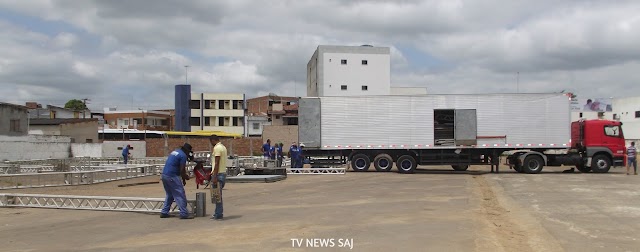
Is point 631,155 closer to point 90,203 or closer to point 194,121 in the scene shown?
point 90,203

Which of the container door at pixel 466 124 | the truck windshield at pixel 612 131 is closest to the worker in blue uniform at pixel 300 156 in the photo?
the container door at pixel 466 124

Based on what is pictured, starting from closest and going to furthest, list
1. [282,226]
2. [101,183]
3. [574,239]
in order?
1. [574,239]
2. [282,226]
3. [101,183]

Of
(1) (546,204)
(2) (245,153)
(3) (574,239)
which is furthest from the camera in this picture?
(2) (245,153)

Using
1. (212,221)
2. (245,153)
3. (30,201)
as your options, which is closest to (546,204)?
(212,221)

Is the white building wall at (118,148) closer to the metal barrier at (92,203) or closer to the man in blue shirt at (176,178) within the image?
the metal barrier at (92,203)

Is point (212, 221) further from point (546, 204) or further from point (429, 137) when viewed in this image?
point (429, 137)

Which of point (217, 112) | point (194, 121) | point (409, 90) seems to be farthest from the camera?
point (217, 112)

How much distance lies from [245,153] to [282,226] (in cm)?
4177

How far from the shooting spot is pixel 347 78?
213ft

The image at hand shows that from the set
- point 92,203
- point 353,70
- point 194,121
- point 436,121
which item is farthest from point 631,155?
point 194,121

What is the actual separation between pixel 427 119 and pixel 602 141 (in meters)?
7.94

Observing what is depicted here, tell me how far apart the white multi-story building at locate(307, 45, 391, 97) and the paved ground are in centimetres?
5042

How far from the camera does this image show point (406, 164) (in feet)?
83.4

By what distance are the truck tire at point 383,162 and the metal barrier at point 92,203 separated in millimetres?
15820
